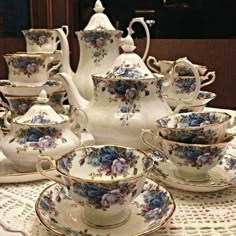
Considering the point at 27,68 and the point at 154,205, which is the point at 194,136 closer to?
the point at 154,205

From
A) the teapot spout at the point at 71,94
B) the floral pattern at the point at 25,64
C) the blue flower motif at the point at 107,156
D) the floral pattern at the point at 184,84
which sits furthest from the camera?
the floral pattern at the point at 184,84

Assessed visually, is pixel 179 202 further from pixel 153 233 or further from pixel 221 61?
pixel 221 61

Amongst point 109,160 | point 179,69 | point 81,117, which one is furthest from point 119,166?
point 179,69

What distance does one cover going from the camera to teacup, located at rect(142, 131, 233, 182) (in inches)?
24.8

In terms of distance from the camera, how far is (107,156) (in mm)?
610

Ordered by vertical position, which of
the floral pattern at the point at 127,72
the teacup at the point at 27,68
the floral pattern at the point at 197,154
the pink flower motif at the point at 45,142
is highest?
the floral pattern at the point at 127,72

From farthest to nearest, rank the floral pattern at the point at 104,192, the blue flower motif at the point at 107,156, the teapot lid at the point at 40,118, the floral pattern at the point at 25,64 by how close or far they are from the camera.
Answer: the floral pattern at the point at 25,64, the teapot lid at the point at 40,118, the blue flower motif at the point at 107,156, the floral pattern at the point at 104,192

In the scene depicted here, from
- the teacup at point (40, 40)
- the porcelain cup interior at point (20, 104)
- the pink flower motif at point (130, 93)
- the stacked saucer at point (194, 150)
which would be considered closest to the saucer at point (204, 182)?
the stacked saucer at point (194, 150)

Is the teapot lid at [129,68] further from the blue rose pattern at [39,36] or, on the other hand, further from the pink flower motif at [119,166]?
the blue rose pattern at [39,36]

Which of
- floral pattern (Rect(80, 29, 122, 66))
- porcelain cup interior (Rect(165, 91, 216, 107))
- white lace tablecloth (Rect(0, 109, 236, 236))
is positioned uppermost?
floral pattern (Rect(80, 29, 122, 66))

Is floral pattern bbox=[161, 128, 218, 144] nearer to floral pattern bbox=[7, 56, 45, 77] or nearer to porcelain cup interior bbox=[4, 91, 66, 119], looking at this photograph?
porcelain cup interior bbox=[4, 91, 66, 119]

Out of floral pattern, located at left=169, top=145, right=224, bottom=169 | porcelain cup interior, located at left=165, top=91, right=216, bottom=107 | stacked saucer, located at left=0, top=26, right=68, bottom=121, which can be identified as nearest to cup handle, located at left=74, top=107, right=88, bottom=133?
stacked saucer, located at left=0, top=26, right=68, bottom=121

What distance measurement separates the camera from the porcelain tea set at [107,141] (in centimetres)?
53

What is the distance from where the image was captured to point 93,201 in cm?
51
